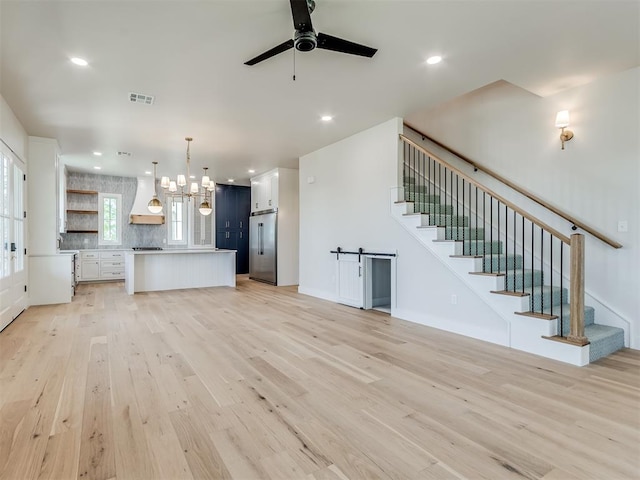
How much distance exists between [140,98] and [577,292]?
5192mm

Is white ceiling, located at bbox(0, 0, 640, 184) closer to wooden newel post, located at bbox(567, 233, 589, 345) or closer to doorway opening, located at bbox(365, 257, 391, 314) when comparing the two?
wooden newel post, located at bbox(567, 233, 589, 345)

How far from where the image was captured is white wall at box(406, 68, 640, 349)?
3.60 metres

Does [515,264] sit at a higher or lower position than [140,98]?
lower

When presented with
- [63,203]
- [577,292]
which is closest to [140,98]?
[577,292]

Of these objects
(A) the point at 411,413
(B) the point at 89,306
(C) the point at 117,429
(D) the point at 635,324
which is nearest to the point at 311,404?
(A) the point at 411,413

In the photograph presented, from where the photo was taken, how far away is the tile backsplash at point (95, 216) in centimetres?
894

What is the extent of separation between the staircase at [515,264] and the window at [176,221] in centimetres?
719

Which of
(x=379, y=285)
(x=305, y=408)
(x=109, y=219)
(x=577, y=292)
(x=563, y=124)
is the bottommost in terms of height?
(x=305, y=408)

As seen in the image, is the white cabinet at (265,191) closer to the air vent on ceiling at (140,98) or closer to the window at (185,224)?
the window at (185,224)

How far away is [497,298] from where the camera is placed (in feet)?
12.2

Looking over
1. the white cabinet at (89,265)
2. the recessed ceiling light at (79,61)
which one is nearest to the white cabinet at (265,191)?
the white cabinet at (89,265)

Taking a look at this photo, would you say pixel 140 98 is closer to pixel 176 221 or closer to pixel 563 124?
pixel 563 124

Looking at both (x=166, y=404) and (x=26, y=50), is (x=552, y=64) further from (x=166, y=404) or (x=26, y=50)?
(x=26, y=50)

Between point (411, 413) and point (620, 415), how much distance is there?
1.34 m
